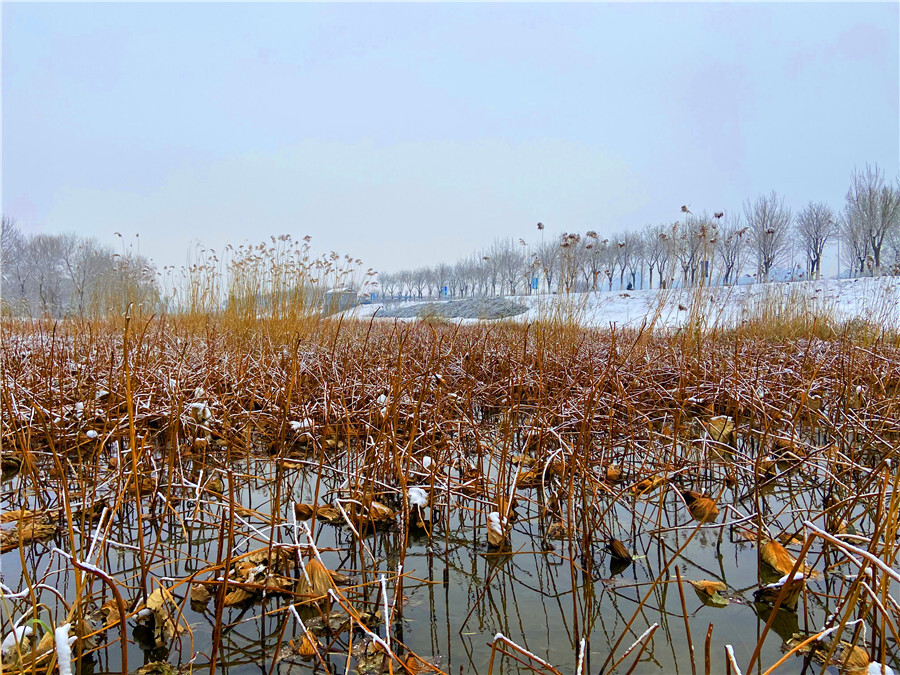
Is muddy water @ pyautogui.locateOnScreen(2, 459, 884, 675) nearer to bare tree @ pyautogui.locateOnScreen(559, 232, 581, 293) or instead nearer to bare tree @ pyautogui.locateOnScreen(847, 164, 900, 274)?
bare tree @ pyautogui.locateOnScreen(559, 232, 581, 293)

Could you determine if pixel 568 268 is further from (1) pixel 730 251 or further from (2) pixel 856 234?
(2) pixel 856 234

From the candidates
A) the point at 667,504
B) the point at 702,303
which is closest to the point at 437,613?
the point at 667,504

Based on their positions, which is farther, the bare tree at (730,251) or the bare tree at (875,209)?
the bare tree at (875,209)

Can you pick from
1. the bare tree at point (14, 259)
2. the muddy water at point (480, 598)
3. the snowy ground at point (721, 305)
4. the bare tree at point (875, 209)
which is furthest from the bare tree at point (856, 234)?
the bare tree at point (14, 259)

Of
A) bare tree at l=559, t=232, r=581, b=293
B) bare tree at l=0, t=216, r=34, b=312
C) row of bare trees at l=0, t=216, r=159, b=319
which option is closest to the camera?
bare tree at l=559, t=232, r=581, b=293

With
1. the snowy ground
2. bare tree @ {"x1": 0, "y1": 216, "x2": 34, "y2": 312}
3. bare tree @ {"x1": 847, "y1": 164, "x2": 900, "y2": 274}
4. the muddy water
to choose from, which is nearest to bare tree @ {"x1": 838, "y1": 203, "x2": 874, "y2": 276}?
bare tree @ {"x1": 847, "y1": 164, "x2": 900, "y2": 274}

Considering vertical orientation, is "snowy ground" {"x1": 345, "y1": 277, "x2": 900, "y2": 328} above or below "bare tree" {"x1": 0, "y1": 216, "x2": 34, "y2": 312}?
below

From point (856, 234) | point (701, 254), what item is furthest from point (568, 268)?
point (856, 234)

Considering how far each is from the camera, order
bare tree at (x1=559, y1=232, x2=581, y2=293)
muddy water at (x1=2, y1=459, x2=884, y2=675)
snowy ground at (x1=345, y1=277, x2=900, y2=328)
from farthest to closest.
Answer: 1. bare tree at (x1=559, y1=232, x2=581, y2=293)
2. snowy ground at (x1=345, y1=277, x2=900, y2=328)
3. muddy water at (x1=2, y1=459, x2=884, y2=675)

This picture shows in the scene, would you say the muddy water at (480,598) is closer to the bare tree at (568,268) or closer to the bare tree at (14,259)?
the bare tree at (568,268)

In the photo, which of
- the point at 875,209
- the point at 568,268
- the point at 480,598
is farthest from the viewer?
the point at 875,209

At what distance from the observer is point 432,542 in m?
1.24

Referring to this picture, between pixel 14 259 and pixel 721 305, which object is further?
pixel 14 259

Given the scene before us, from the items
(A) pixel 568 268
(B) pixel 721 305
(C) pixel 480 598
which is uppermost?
(A) pixel 568 268
